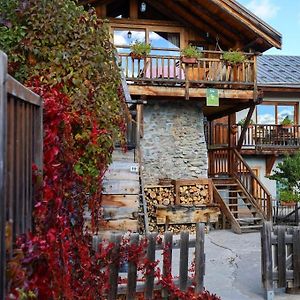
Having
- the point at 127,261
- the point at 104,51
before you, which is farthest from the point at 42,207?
the point at 127,261

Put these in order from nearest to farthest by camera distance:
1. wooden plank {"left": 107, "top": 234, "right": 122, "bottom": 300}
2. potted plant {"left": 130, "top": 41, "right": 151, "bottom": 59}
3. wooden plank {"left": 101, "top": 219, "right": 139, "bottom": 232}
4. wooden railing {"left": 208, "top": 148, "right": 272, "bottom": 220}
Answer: wooden plank {"left": 107, "top": 234, "right": 122, "bottom": 300} → wooden plank {"left": 101, "top": 219, "right": 139, "bottom": 232} → potted plant {"left": 130, "top": 41, "right": 151, "bottom": 59} → wooden railing {"left": 208, "top": 148, "right": 272, "bottom": 220}

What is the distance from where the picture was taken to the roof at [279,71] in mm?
19078

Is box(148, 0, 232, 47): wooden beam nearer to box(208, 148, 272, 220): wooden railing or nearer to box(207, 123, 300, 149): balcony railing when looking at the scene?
box(208, 148, 272, 220): wooden railing

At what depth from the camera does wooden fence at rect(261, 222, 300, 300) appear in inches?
244

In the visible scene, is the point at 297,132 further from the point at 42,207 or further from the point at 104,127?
the point at 42,207

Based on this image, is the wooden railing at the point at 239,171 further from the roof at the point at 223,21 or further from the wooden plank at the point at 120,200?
the wooden plank at the point at 120,200

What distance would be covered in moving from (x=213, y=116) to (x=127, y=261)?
41.3 ft

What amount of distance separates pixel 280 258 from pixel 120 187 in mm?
2817

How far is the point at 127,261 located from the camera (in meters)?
4.85

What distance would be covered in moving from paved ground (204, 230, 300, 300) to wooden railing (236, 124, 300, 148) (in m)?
6.53

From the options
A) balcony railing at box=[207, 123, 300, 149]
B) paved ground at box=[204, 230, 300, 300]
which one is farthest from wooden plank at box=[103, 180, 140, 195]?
balcony railing at box=[207, 123, 300, 149]

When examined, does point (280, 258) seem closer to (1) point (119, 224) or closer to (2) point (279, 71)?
(1) point (119, 224)

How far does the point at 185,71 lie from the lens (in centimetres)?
1253

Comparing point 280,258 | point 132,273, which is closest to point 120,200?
point 132,273
